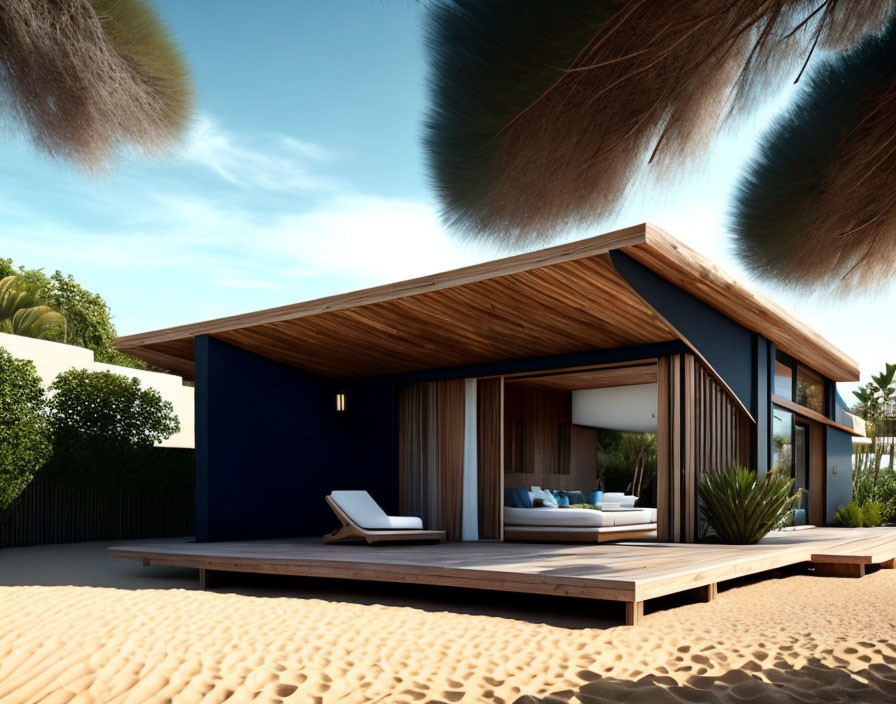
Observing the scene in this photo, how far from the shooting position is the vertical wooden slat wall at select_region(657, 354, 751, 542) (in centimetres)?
960

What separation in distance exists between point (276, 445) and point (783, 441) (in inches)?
269

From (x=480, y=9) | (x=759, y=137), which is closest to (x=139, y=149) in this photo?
(x=480, y=9)

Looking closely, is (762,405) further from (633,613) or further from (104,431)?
(104,431)

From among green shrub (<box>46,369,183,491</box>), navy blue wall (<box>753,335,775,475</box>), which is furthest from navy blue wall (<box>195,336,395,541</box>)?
navy blue wall (<box>753,335,775,475</box>)

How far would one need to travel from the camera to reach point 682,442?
961 centimetres

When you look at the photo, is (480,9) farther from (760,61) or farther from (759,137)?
(759,137)

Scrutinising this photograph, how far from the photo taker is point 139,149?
13.2 ft

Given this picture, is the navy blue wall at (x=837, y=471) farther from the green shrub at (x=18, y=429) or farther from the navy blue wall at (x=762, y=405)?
the green shrub at (x=18, y=429)

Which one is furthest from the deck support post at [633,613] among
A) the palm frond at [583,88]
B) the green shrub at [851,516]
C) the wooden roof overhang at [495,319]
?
the green shrub at [851,516]

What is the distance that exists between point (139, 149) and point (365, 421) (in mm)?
8526

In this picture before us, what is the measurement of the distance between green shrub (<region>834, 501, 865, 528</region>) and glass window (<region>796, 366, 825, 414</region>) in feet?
5.49

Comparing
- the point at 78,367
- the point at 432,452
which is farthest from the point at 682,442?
the point at 78,367

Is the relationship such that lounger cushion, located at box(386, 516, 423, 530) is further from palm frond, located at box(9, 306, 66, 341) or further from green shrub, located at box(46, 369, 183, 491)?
palm frond, located at box(9, 306, 66, 341)

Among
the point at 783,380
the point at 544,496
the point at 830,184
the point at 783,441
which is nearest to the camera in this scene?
the point at 830,184
